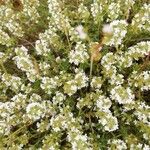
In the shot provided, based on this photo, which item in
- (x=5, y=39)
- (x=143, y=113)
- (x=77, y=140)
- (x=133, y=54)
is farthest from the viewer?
(x=5, y=39)

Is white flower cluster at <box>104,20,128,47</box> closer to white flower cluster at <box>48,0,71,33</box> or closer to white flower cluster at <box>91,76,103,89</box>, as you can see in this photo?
white flower cluster at <box>91,76,103,89</box>

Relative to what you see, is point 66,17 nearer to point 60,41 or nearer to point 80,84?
point 60,41

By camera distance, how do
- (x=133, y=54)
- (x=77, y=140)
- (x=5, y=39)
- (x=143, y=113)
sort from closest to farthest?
(x=77, y=140), (x=143, y=113), (x=133, y=54), (x=5, y=39)

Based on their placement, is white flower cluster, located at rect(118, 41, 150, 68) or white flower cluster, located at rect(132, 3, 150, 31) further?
white flower cluster, located at rect(132, 3, 150, 31)

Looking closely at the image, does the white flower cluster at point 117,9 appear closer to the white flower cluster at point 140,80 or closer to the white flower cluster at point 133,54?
the white flower cluster at point 133,54

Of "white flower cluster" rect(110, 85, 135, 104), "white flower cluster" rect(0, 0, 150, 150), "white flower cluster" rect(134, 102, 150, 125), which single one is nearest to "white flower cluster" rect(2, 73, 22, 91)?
"white flower cluster" rect(0, 0, 150, 150)

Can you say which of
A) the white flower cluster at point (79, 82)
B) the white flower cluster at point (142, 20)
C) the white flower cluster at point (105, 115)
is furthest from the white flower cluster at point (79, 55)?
the white flower cluster at point (142, 20)

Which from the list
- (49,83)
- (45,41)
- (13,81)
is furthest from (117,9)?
(13,81)

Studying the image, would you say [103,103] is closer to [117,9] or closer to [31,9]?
[117,9]

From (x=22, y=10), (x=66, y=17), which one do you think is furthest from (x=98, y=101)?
(x=22, y=10)
